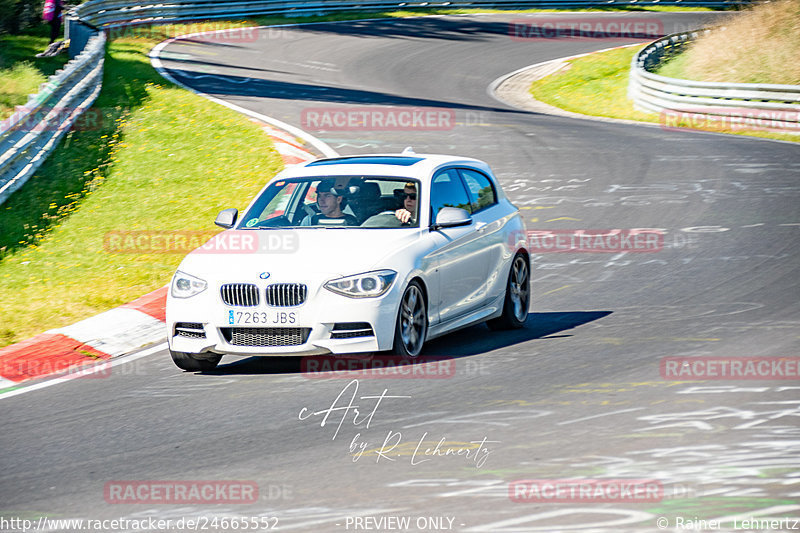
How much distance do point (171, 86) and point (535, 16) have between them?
2830cm

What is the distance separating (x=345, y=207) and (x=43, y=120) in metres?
12.1

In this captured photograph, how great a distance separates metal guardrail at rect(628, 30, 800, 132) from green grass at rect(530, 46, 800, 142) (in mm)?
419

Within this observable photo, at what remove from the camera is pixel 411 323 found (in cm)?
916

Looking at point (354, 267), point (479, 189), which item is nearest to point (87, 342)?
point (354, 267)

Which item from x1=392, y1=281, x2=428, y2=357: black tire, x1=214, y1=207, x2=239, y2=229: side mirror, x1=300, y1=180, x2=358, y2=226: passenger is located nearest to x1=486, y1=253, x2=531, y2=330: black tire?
x1=392, y1=281, x2=428, y2=357: black tire

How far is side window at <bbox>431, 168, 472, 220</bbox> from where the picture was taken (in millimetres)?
10172

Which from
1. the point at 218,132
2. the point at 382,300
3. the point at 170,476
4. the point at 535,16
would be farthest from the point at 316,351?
the point at 535,16

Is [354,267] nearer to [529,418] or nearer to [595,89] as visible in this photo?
[529,418]

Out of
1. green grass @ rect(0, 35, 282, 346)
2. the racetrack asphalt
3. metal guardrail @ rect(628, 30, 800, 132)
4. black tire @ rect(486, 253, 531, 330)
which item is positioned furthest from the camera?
metal guardrail @ rect(628, 30, 800, 132)

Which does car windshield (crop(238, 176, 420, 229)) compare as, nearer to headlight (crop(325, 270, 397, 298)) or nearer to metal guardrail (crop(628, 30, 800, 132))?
headlight (crop(325, 270, 397, 298))

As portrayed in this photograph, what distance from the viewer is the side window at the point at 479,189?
10836 mm

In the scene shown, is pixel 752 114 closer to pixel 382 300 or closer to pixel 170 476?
pixel 382 300

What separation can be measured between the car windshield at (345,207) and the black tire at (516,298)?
1425 mm

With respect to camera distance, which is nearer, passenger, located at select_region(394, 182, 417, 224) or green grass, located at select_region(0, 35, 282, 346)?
passenger, located at select_region(394, 182, 417, 224)
